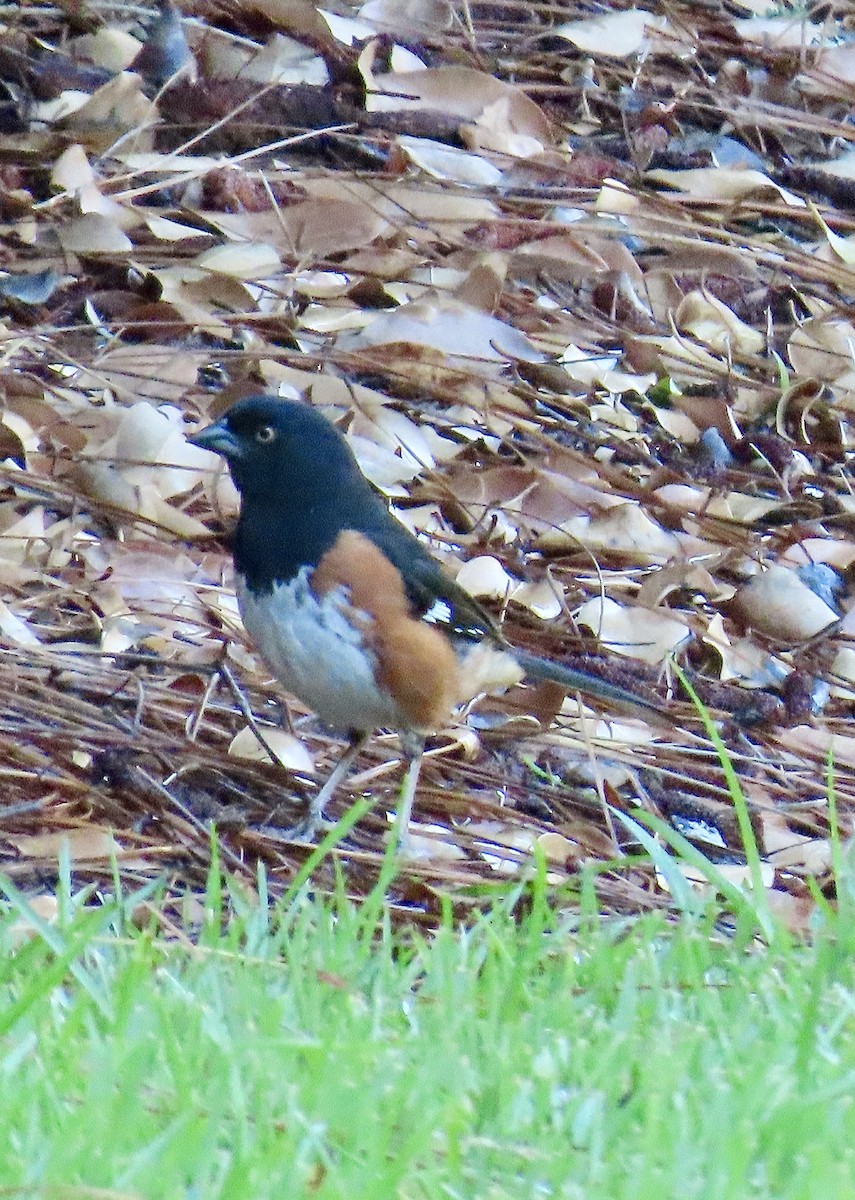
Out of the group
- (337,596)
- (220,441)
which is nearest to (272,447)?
(220,441)

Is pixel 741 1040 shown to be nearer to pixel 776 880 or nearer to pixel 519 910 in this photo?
pixel 519 910

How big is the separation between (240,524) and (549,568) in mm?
1206

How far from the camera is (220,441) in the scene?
4066 millimetres

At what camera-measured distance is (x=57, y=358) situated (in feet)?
16.5

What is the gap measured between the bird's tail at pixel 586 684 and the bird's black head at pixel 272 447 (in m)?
0.61

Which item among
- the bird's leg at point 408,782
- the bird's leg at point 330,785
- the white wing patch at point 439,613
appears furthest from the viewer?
the white wing patch at point 439,613

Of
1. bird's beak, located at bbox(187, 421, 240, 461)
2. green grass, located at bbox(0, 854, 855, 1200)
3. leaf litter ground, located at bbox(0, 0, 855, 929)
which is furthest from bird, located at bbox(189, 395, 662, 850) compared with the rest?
green grass, located at bbox(0, 854, 855, 1200)

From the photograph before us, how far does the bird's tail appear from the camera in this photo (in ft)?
14.0

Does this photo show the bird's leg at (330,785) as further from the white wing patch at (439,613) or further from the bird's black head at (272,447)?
the bird's black head at (272,447)

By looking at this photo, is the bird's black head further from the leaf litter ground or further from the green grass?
the green grass

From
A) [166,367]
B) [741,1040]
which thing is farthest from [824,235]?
[741,1040]

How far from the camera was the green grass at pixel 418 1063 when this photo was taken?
1864mm

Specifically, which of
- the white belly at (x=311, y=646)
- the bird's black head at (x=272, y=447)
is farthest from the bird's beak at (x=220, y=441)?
the white belly at (x=311, y=646)

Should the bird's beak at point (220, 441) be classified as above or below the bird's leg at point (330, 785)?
above
